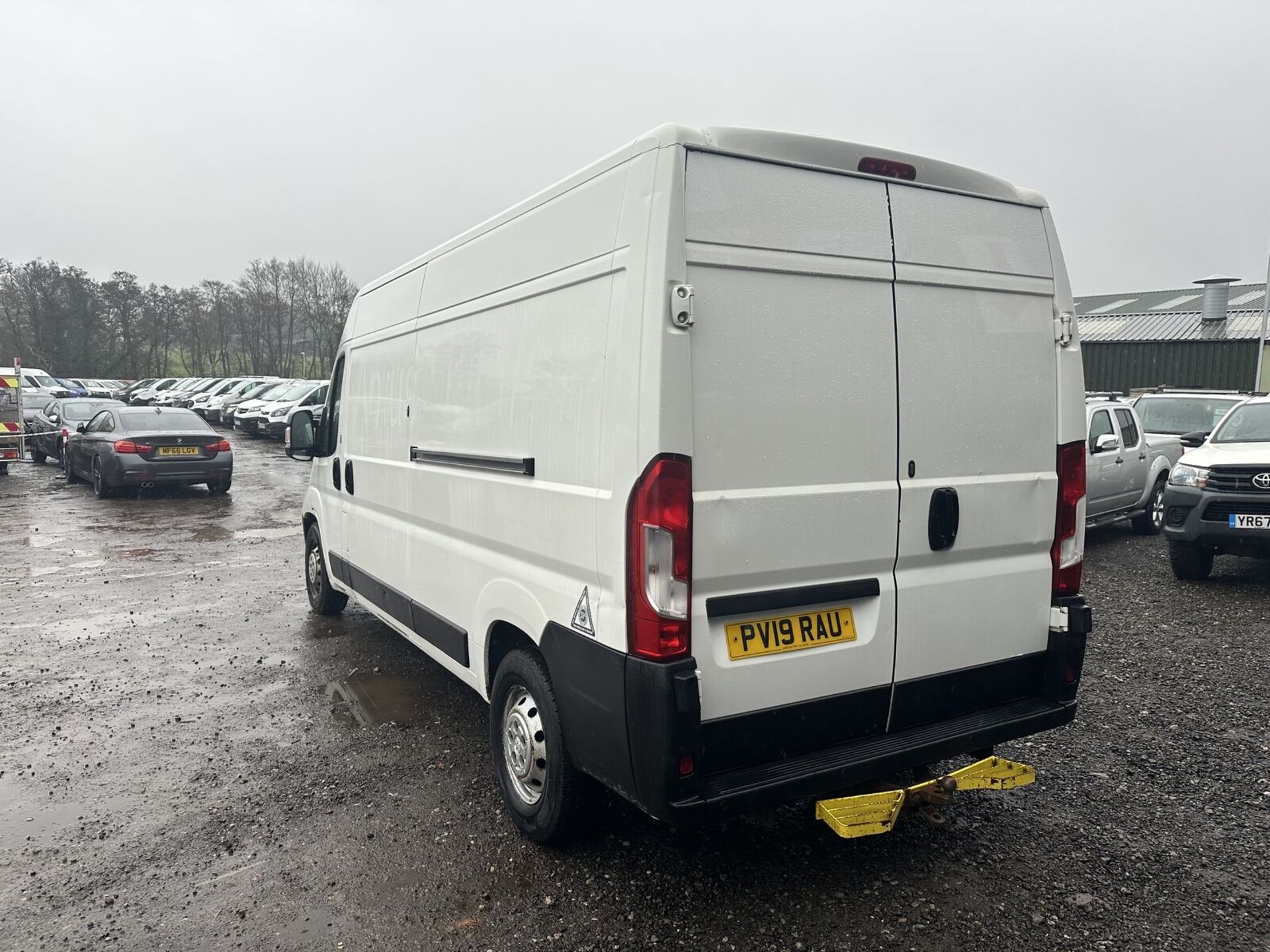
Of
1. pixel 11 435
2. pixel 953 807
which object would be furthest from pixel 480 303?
pixel 11 435

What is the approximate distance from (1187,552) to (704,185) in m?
7.46

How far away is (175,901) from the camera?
10.6 ft

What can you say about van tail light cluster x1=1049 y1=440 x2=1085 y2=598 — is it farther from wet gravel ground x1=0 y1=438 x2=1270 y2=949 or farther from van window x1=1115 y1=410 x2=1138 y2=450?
van window x1=1115 y1=410 x2=1138 y2=450

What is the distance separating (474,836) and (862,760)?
1660 millimetres

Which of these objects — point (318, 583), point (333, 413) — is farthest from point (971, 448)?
point (318, 583)

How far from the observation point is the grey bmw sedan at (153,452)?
47.3 feet

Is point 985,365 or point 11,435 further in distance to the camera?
point 11,435

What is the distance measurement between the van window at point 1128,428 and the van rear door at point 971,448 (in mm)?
8307

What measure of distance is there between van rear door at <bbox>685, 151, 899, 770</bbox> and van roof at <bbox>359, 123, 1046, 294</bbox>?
0.16 feet

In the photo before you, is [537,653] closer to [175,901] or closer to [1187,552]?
[175,901]

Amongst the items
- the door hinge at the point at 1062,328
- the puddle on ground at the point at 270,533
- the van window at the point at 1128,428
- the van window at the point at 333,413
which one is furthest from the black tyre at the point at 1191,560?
the puddle on ground at the point at 270,533

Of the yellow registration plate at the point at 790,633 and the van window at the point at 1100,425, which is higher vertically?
the van window at the point at 1100,425

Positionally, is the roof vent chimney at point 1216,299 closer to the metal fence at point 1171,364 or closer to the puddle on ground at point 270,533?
the metal fence at point 1171,364

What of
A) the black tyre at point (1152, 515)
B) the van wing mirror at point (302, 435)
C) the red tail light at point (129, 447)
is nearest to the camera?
the van wing mirror at point (302, 435)
